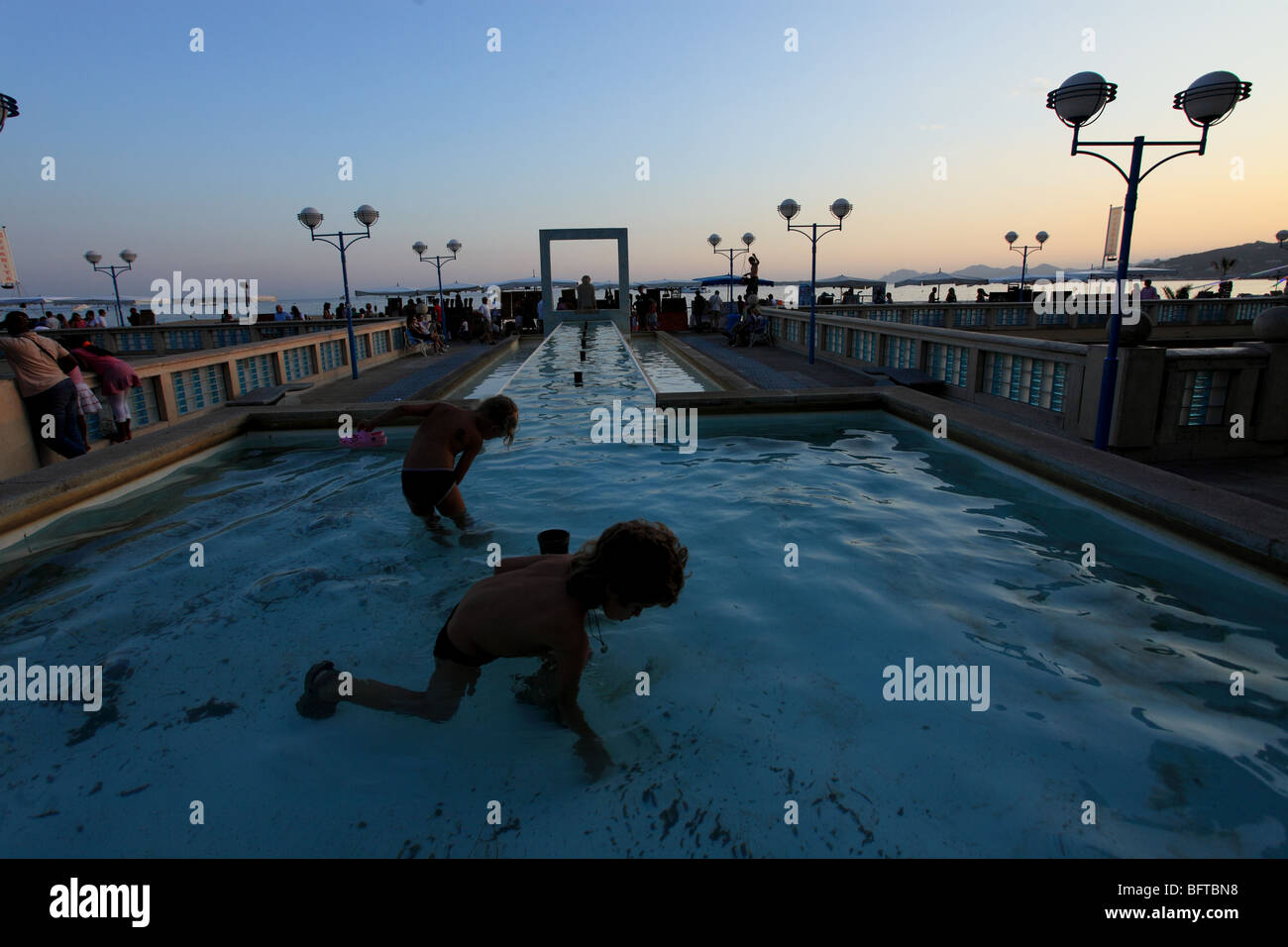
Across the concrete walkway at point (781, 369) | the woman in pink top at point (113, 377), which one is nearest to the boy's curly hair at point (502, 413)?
the woman in pink top at point (113, 377)

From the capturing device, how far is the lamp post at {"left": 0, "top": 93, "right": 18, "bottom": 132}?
6840 mm

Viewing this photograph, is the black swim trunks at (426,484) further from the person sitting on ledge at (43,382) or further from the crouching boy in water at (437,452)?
the person sitting on ledge at (43,382)

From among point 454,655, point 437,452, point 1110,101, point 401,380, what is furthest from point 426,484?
point 401,380

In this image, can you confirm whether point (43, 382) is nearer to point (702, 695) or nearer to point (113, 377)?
point (113, 377)

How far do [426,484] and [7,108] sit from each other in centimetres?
622

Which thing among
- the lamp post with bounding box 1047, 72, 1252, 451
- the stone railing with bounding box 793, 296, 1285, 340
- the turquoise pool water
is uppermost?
the lamp post with bounding box 1047, 72, 1252, 451

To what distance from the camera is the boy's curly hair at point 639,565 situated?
2506 millimetres

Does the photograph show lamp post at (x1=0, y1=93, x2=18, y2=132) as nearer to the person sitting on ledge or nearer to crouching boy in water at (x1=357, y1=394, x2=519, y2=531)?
the person sitting on ledge

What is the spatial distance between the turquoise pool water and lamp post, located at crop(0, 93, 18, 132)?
424 centimetres

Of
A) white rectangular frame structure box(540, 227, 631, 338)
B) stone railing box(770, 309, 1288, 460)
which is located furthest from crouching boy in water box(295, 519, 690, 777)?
white rectangular frame structure box(540, 227, 631, 338)

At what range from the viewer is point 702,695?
3920 millimetres
